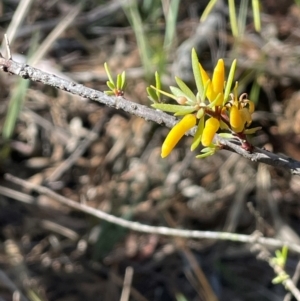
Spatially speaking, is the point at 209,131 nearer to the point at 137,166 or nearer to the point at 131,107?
the point at 131,107

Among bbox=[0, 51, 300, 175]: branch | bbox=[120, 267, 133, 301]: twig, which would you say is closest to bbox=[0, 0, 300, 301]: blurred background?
bbox=[120, 267, 133, 301]: twig

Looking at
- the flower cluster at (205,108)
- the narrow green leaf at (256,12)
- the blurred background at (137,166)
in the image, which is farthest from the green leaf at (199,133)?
the blurred background at (137,166)

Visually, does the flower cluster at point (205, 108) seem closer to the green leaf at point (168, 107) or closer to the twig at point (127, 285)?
the green leaf at point (168, 107)

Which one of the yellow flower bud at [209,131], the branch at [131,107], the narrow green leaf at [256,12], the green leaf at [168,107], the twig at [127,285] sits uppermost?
the green leaf at [168,107]

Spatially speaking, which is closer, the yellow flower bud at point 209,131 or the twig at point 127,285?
the yellow flower bud at point 209,131

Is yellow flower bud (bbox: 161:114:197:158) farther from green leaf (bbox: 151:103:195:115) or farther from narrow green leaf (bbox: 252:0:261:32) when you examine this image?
narrow green leaf (bbox: 252:0:261:32)

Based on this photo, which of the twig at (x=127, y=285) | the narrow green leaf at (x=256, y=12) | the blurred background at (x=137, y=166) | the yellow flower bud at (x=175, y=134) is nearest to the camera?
the yellow flower bud at (x=175, y=134)

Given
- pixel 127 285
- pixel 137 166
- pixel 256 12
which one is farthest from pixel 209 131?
pixel 137 166
